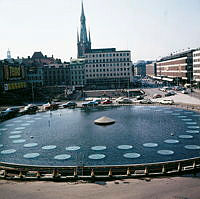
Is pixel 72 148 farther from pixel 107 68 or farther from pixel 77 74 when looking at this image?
pixel 77 74

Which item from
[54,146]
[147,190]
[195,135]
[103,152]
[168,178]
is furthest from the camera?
[195,135]

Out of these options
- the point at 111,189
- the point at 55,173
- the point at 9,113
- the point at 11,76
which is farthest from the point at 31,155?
the point at 11,76

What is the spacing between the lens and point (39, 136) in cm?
4538

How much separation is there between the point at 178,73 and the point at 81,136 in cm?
12886

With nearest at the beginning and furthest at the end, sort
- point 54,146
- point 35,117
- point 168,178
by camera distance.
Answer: point 168,178 → point 54,146 → point 35,117

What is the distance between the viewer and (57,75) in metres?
168

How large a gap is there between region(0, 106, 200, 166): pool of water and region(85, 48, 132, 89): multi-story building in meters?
102

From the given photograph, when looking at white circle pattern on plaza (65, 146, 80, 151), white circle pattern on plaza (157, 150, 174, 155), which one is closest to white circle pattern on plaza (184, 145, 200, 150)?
white circle pattern on plaza (157, 150, 174, 155)

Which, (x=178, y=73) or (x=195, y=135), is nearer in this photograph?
(x=195, y=135)

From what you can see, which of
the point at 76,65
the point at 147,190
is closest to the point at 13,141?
the point at 147,190

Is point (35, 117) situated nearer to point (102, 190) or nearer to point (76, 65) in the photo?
point (102, 190)

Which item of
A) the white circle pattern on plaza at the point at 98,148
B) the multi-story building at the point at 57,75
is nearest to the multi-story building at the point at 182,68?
the multi-story building at the point at 57,75

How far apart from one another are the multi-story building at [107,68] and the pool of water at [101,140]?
102 meters

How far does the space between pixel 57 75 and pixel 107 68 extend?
32781mm
